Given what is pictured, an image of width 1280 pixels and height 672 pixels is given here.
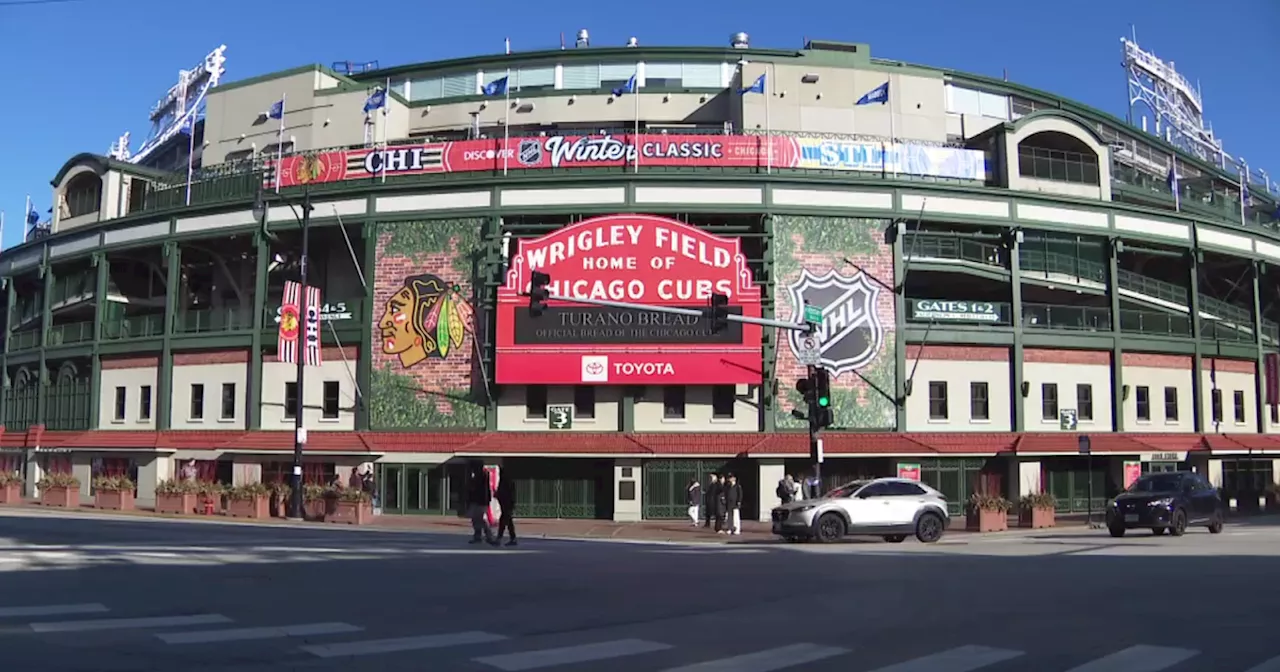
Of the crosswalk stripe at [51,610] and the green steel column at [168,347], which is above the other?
the green steel column at [168,347]

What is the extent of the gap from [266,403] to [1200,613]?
3316 centimetres

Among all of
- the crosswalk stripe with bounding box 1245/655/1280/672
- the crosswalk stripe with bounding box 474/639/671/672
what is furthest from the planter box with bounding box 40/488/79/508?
the crosswalk stripe with bounding box 1245/655/1280/672

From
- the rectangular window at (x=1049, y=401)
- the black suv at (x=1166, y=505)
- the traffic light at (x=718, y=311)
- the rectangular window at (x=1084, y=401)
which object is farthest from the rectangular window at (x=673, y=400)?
the rectangular window at (x=1084, y=401)

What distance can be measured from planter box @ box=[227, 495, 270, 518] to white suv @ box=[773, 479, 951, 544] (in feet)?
56.6

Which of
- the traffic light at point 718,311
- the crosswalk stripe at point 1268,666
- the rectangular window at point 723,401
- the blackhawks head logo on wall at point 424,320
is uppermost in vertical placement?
the blackhawks head logo on wall at point 424,320

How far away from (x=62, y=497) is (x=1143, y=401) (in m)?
39.8

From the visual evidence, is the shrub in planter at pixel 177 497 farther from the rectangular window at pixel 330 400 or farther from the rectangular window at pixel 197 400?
the rectangular window at pixel 197 400

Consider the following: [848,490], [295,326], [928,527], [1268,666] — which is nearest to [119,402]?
[295,326]

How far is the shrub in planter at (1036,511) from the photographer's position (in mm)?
31234

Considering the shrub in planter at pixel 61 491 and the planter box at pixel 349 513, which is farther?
the shrub in planter at pixel 61 491

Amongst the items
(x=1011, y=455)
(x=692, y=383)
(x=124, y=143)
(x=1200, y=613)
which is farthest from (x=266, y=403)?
(x=124, y=143)

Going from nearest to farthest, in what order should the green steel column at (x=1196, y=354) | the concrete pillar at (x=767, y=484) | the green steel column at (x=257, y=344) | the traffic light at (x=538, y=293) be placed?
1. the traffic light at (x=538, y=293)
2. the concrete pillar at (x=767, y=484)
3. the green steel column at (x=257, y=344)
4. the green steel column at (x=1196, y=354)

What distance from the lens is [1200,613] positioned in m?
11.9

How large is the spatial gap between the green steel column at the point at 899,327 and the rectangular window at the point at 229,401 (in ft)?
80.0
